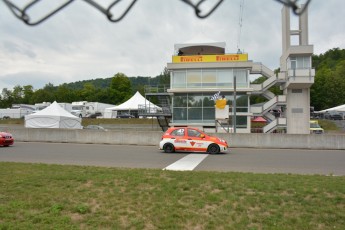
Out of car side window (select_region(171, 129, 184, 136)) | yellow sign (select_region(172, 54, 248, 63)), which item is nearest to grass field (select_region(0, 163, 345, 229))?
car side window (select_region(171, 129, 184, 136))

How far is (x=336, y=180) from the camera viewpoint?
9336mm

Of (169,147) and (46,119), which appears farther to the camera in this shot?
(46,119)

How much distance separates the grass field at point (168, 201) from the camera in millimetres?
6570

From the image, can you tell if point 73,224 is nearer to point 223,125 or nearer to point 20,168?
point 20,168

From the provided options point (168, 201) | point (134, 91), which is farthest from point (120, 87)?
point (168, 201)

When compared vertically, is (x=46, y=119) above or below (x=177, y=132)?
above

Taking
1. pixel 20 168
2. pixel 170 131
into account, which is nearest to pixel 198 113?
pixel 170 131

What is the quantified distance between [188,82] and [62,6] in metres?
38.3

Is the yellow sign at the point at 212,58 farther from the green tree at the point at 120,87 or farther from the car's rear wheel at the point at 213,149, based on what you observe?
the green tree at the point at 120,87

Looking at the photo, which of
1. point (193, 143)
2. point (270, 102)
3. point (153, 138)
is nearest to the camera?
point (193, 143)

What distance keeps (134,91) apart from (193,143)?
9543 cm

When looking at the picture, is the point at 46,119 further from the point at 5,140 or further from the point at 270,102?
the point at 270,102

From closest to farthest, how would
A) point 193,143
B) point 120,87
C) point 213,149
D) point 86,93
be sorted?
point 213,149 → point 193,143 → point 120,87 → point 86,93

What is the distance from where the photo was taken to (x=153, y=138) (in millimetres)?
26016
